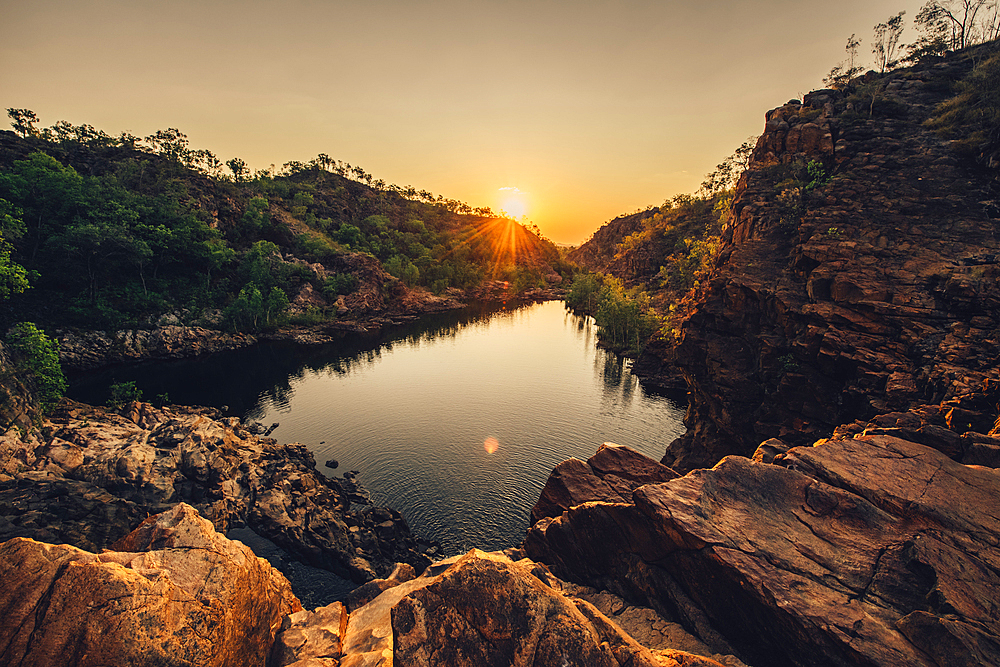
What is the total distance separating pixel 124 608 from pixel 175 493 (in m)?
15.4

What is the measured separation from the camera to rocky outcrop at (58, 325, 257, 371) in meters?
36.4

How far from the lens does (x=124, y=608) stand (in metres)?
5.80

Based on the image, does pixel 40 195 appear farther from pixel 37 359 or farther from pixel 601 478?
pixel 601 478

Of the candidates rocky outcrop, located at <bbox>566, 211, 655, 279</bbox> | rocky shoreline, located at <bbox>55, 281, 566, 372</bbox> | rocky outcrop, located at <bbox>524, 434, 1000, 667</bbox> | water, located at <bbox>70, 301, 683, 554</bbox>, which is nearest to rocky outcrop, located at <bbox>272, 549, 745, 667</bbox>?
rocky outcrop, located at <bbox>524, 434, 1000, 667</bbox>

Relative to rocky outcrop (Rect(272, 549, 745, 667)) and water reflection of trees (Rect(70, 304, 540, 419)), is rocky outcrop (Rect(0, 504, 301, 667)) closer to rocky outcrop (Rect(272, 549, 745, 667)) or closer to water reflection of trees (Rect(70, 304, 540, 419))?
rocky outcrop (Rect(272, 549, 745, 667))

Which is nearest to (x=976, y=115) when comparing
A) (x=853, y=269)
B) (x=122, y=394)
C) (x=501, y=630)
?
(x=853, y=269)

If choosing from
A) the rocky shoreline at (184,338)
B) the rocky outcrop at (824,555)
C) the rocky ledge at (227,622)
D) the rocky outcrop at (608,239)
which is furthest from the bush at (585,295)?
the rocky ledge at (227,622)

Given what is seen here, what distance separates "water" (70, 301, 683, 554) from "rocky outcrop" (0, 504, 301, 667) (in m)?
12.2

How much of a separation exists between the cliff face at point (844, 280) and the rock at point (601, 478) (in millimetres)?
8707

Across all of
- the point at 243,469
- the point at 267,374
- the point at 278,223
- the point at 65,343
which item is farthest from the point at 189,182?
the point at 243,469

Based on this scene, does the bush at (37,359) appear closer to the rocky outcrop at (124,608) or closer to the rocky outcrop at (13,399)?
the rocky outcrop at (13,399)

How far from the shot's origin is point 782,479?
330 inches

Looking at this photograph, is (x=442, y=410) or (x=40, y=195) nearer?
A: (x=442, y=410)

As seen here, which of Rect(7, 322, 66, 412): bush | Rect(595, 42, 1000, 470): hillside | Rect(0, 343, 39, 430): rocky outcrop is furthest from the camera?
Rect(7, 322, 66, 412): bush
